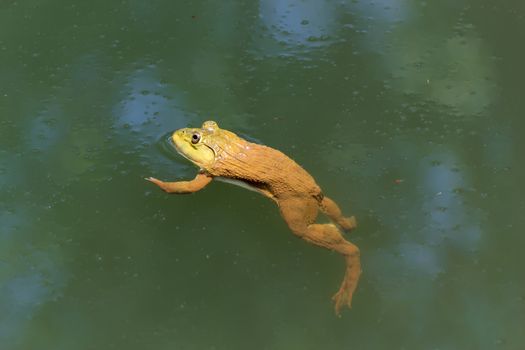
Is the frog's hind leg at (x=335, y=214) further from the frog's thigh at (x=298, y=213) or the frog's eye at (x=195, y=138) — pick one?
the frog's eye at (x=195, y=138)

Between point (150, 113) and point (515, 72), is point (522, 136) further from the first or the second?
point (150, 113)

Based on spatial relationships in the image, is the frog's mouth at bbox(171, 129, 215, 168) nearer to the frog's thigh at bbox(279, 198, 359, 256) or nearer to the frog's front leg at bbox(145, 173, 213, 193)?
the frog's front leg at bbox(145, 173, 213, 193)

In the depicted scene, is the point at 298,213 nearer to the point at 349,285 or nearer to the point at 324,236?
the point at 324,236

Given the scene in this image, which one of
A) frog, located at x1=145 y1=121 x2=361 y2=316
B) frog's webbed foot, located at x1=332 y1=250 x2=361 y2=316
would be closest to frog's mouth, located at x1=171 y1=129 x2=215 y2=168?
frog, located at x1=145 y1=121 x2=361 y2=316

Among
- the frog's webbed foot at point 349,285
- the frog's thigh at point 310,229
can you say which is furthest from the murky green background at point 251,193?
the frog's thigh at point 310,229

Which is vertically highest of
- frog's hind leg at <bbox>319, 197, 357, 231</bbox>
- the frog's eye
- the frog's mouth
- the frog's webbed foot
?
the frog's eye

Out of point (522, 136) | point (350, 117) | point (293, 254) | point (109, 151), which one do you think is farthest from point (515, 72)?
point (109, 151)

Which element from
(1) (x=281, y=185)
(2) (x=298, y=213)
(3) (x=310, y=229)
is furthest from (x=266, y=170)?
(3) (x=310, y=229)
